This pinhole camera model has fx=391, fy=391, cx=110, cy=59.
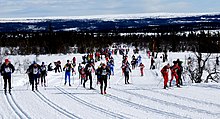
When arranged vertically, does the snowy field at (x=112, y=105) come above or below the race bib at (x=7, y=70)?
below

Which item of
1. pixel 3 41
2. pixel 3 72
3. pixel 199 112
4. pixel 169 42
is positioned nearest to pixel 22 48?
pixel 3 41

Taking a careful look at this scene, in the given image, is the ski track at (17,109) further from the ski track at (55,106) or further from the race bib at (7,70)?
the race bib at (7,70)

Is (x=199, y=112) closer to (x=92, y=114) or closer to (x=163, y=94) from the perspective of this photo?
(x=92, y=114)

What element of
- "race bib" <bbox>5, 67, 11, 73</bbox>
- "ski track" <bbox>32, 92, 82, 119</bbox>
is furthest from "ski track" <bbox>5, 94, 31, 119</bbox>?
"race bib" <bbox>5, 67, 11, 73</bbox>

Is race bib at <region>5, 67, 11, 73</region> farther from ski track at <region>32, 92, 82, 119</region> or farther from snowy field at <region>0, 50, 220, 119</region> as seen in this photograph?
ski track at <region>32, 92, 82, 119</region>

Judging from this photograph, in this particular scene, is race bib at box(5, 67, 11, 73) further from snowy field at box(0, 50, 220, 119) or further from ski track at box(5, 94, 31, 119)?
ski track at box(5, 94, 31, 119)

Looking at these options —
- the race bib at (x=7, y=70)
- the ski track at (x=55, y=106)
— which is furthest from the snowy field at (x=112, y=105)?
the race bib at (x=7, y=70)

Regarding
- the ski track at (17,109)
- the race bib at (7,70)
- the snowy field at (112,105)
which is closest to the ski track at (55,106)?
the snowy field at (112,105)

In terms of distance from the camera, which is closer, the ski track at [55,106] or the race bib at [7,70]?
the ski track at [55,106]

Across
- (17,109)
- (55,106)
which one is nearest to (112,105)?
(55,106)

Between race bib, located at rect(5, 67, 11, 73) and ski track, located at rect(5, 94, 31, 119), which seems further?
race bib, located at rect(5, 67, 11, 73)

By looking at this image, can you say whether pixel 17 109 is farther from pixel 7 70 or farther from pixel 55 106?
pixel 7 70

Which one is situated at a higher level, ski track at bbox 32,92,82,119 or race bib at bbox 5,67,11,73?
race bib at bbox 5,67,11,73

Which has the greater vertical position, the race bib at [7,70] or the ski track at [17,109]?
the race bib at [7,70]
